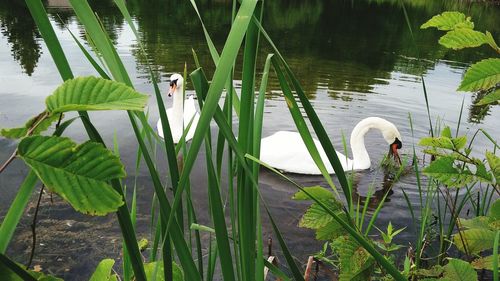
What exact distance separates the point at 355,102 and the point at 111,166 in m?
7.85

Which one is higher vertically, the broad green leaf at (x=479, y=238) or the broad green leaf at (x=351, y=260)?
the broad green leaf at (x=479, y=238)

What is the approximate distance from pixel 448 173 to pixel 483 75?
0.30 metres

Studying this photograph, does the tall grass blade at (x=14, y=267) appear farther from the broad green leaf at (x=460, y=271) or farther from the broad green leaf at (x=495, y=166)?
the broad green leaf at (x=495, y=166)

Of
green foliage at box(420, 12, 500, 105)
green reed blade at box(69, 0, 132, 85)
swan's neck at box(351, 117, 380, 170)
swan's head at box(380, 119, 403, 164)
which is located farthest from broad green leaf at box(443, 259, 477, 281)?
swan's head at box(380, 119, 403, 164)

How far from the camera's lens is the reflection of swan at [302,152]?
5004mm

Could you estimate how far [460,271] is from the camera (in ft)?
3.79

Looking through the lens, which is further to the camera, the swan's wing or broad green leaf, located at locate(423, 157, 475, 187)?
the swan's wing

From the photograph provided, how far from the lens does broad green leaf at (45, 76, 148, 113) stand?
0.55m

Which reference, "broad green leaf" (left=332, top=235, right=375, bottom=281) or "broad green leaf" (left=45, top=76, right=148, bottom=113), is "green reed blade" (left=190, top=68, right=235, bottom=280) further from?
"broad green leaf" (left=332, top=235, right=375, bottom=281)

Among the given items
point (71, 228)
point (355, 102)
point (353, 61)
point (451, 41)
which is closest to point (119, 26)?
point (353, 61)

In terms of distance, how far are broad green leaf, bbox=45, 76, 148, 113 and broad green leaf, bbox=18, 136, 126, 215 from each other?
0.06 metres

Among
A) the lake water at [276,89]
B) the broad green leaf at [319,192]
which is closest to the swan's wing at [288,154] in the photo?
the lake water at [276,89]

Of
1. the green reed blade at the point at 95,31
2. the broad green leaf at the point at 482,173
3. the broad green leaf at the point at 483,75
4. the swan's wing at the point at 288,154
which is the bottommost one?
the swan's wing at the point at 288,154

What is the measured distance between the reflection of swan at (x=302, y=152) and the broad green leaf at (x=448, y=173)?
346 centimetres
